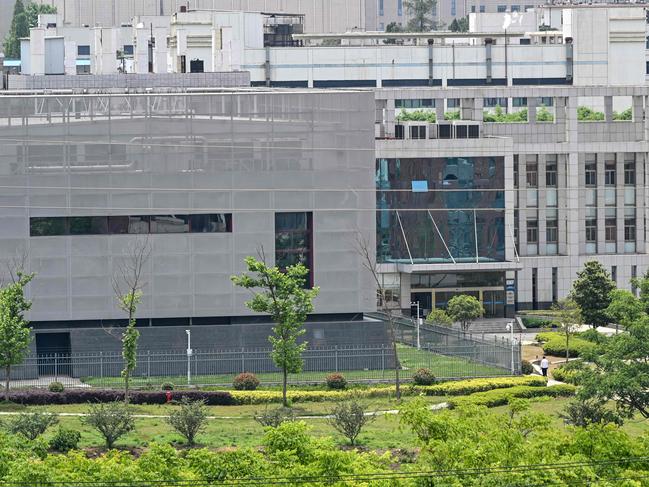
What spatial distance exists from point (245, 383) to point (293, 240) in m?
9.86

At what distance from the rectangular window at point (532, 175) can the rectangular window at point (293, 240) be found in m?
28.4

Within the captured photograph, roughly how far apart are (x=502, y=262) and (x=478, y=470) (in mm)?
51165

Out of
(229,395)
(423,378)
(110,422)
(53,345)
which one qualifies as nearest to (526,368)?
(423,378)

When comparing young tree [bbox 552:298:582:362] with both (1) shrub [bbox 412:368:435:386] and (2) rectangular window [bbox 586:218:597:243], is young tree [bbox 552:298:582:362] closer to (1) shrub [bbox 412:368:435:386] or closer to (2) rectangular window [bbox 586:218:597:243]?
(1) shrub [bbox 412:368:435:386]

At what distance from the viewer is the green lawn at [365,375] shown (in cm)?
7150

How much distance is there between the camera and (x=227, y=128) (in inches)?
3036

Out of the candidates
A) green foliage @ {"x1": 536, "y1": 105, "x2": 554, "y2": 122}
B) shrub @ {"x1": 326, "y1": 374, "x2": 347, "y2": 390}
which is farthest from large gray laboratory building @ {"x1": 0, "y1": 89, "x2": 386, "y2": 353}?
green foliage @ {"x1": 536, "y1": 105, "x2": 554, "y2": 122}

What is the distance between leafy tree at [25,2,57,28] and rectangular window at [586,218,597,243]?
3371 inches

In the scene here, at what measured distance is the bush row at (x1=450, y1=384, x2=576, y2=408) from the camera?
220ft

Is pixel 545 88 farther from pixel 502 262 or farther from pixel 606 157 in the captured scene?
pixel 502 262

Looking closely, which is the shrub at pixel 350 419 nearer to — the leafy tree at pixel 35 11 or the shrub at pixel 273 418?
the shrub at pixel 273 418

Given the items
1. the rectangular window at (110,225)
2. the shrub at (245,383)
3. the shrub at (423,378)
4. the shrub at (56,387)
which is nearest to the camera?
the shrub at (56,387)

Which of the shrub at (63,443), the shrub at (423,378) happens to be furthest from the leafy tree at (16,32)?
the shrub at (63,443)

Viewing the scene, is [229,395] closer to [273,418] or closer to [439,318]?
[273,418]
